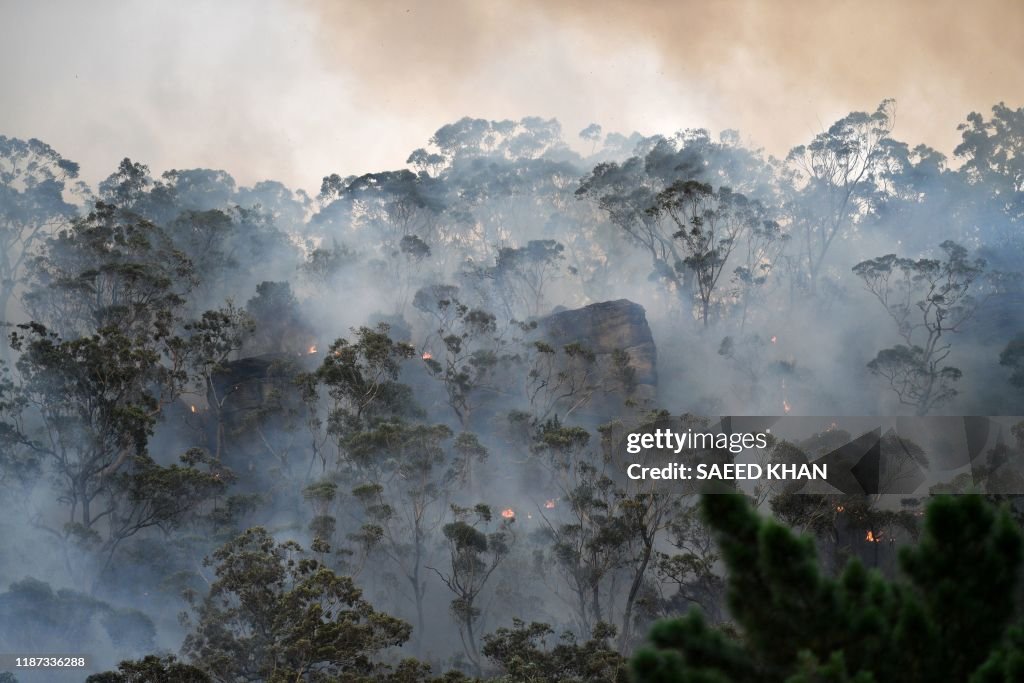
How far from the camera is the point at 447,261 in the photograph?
73.2 meters

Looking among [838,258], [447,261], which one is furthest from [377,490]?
[838,258]

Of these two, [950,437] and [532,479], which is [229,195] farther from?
[950,437]

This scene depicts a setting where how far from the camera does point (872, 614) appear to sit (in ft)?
20.1

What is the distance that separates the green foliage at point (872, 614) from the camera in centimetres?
603

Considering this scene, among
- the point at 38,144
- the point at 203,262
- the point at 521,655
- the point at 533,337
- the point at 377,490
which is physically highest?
the point at 38,144

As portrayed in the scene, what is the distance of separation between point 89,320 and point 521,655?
41196 mm

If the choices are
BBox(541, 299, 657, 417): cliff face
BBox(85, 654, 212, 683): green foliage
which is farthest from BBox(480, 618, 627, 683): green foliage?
BBox(541, 299, 657, 417): cliff face

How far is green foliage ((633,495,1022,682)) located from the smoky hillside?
11715mm

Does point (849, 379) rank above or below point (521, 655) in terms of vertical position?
above

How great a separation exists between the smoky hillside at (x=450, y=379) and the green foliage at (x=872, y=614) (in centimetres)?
1172

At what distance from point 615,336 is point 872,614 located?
46.0m

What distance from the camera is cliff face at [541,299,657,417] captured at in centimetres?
5006

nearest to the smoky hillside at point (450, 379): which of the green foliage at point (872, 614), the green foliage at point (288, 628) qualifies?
the green foliage at point (288, 628)

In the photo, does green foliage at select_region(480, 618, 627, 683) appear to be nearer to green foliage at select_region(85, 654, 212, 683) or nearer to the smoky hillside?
the smoky hillside
